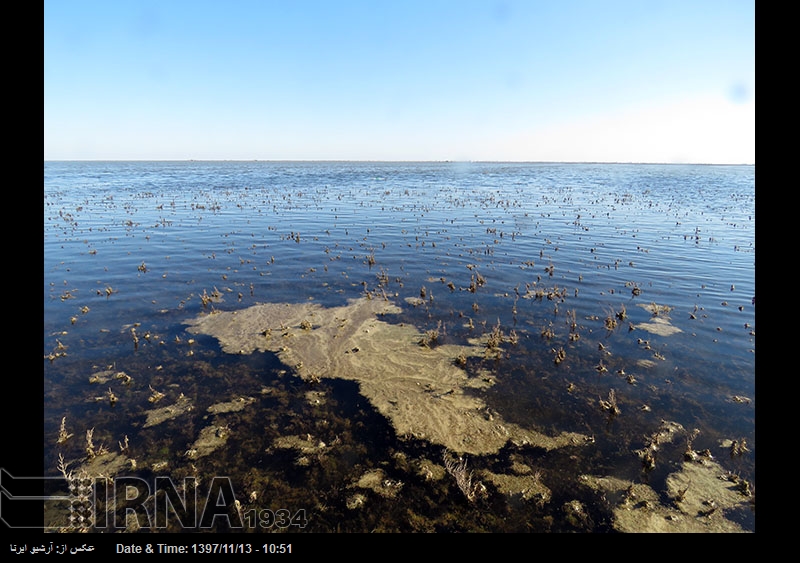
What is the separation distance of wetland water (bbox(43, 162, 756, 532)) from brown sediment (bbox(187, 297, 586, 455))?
0.28 feet

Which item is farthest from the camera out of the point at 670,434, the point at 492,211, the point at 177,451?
the point at 492,211

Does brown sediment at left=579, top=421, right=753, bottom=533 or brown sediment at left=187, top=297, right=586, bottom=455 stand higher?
brown sediment at left=187, top=297, right=586, bottom=455

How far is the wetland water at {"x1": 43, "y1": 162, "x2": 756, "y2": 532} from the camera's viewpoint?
7.40 meters

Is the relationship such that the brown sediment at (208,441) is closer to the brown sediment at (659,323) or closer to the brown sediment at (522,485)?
the brown sediment at (522,485)

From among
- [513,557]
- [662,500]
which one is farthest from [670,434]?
[513,557]

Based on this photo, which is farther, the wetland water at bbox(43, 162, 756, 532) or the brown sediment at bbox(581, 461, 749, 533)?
the wetland water at bbox(43, 162, 756, 532)

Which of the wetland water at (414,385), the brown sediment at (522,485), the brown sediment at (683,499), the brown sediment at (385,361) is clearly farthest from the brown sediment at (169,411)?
the brown sediment at (683,499)

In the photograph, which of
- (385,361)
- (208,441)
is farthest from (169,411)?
(385,361)

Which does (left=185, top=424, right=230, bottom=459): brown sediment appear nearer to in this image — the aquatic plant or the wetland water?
the wetland water

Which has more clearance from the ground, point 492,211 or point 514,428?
point 492,211

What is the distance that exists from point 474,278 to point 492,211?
89.9 feet

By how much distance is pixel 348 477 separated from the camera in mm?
7848

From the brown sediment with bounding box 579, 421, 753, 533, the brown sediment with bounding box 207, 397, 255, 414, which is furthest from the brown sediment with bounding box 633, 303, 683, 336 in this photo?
the brown sediment with bounding box 207, 397, 255, 414
